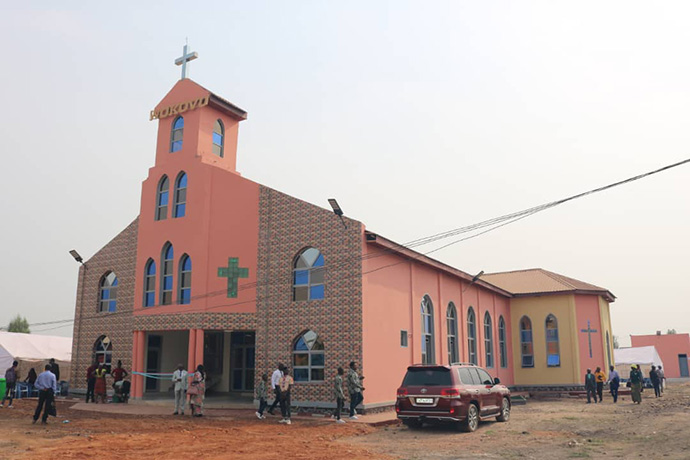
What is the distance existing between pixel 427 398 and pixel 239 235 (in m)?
9.76

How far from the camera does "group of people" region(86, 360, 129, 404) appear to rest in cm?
2278

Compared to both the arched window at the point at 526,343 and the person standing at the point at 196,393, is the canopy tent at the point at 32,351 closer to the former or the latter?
the person standing at the point at 196,393

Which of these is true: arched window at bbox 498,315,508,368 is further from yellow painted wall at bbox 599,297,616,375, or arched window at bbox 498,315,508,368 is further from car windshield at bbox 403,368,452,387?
car windshield at bbox 403,368,452,387

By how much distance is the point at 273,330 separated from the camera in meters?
20.4

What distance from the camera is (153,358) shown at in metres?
24.4

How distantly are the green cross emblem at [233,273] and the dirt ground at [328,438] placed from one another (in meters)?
4.35

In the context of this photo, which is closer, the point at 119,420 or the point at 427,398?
the point at 427,398

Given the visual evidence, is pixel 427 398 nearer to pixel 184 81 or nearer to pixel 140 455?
pixel 140 455

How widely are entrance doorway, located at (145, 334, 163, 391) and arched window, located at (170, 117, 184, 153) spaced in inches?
297

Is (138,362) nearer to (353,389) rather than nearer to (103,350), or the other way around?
(103,350)

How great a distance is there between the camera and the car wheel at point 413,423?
1531cm

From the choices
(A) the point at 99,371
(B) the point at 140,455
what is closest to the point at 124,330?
(A) the point at 99,371

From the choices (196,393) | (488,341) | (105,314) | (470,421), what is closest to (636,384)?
(488,341)

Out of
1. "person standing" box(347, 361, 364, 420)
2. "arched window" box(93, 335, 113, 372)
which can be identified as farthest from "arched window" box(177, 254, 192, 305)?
"person standing" box(347, 361, 364, 420)
